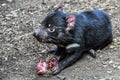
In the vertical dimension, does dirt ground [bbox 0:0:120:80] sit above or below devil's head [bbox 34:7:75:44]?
below

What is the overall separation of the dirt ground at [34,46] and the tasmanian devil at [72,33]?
0.11 m

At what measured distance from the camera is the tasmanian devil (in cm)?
461

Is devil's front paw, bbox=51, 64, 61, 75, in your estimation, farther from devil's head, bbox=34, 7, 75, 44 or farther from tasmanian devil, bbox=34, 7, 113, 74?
devil's head, bbox=34, 7, 75, 44

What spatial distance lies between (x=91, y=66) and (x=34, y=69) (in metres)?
0.69

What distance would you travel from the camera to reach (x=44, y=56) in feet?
16.7

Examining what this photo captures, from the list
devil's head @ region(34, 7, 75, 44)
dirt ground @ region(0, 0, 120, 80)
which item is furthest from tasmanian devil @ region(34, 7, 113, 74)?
dirt ground @ region(0, 0, 120, 80)

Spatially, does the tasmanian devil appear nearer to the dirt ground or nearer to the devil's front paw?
the devil's front paw

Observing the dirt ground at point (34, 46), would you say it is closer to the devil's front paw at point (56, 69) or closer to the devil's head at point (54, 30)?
the devil's front paw at point (56, 69)

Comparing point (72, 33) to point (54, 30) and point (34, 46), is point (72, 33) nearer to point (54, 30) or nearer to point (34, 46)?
point (54, 30)

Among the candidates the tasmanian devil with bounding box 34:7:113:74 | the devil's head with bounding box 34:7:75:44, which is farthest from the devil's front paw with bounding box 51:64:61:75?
the devil's head with bounding box 34:7:75:44

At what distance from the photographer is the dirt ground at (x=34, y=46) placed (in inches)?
182

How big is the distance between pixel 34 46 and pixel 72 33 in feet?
2.85

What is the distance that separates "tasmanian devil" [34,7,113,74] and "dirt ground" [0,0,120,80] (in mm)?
112

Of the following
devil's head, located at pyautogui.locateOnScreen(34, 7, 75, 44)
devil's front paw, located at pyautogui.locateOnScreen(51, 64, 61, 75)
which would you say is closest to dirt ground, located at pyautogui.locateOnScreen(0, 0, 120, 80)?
devil's front paw, located at pyautogui.locateOnScreen(51, 64, 61, 75)
